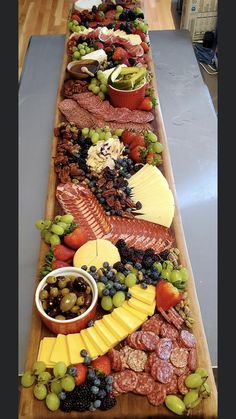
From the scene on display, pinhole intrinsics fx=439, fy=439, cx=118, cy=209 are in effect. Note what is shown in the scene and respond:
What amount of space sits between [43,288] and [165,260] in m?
0.53

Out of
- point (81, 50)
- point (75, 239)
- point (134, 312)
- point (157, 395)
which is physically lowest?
point (157, 395)

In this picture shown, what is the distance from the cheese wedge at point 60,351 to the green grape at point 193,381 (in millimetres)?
428

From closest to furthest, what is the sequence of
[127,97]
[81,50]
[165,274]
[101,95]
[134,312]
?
[134,312] < [165,274] < [127,97] < [101,95] < [81,50]

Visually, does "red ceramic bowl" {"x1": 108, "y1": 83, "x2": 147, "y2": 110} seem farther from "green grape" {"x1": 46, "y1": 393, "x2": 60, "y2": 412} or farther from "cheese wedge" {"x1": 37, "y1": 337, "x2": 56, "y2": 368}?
"green grape" {"x1": 46, "y1": 393, "x2": 60, "y2": 412}

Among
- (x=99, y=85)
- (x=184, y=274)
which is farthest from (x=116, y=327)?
(x=99, y=85)

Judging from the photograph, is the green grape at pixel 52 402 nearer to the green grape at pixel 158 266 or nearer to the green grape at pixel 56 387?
the green grape at pixel 56 387

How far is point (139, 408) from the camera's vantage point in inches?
59.6

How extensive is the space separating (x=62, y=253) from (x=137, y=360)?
1.87 ft

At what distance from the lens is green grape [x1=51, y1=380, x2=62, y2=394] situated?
4.97 ft

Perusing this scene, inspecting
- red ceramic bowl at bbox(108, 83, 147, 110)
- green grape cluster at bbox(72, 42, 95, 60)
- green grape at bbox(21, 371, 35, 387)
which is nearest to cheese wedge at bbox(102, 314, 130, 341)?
green grape at bbox(21, 371, 35, 387)

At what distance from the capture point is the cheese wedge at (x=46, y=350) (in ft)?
5.24

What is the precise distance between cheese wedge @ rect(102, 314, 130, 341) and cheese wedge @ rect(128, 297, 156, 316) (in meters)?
0.10

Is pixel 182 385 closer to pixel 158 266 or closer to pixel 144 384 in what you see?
pixel 144 384

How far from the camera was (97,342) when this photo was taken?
1.60 m
